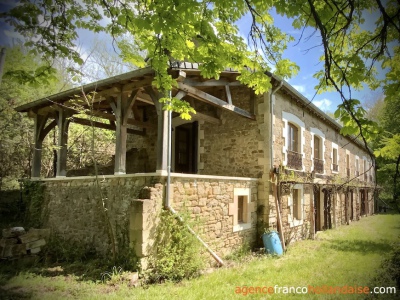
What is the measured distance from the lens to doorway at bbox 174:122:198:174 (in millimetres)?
9566

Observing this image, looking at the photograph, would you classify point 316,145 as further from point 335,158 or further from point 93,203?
point 93,203

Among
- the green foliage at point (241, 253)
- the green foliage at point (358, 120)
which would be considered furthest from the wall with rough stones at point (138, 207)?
the green foliage at point (358, 120)

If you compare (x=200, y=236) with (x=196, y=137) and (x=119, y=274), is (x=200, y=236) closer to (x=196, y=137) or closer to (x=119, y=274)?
(x=119, y=274)

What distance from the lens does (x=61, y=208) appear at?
7.45 m

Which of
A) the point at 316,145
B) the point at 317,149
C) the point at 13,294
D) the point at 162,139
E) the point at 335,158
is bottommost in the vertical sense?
the point at 13,294

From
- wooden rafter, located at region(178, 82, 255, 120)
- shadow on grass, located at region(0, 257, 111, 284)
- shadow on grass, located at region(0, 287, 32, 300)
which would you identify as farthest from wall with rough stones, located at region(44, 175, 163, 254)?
wooden rafter, located at region(178, 82, 255, 120)

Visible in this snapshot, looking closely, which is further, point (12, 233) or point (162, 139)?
point (12, 233)

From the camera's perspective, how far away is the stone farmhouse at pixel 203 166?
567cm

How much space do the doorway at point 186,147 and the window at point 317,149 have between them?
15.3ft

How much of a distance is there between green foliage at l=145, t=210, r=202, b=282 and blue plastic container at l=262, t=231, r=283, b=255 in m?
2.38

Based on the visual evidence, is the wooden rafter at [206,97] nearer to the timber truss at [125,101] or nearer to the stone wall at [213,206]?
the timber truss at [125,101]

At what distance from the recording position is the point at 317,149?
11.5 meters

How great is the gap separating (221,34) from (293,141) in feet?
22.9

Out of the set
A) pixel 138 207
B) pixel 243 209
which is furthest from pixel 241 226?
pixel 138 207
